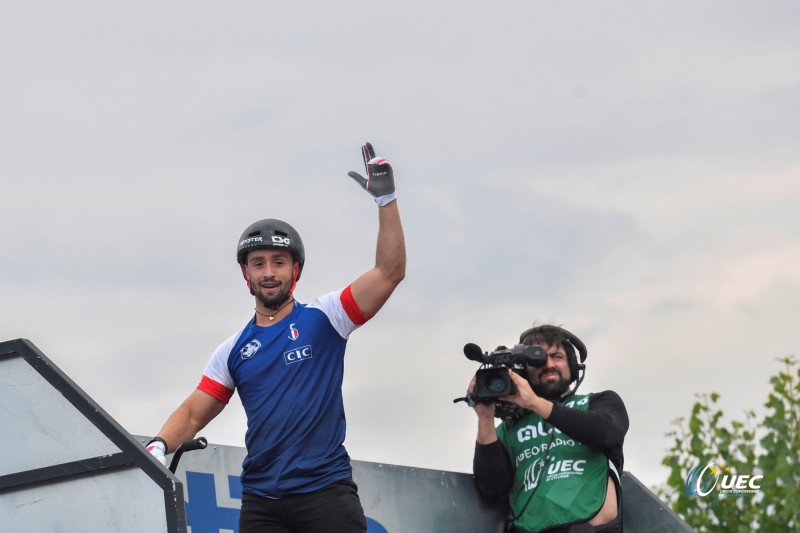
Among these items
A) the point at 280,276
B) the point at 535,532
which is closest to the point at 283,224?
the point at 280,276

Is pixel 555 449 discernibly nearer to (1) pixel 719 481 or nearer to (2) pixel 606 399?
(2) pixel 606 399

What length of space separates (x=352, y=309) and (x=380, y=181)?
25.2 inches

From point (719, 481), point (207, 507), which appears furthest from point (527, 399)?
point (719, 481)

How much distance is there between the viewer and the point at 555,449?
7.48m

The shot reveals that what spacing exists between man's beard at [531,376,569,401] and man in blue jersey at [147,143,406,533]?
5.82 feet

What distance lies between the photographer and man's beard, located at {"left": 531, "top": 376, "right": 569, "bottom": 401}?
25.0 ft

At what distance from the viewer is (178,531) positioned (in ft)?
15.7

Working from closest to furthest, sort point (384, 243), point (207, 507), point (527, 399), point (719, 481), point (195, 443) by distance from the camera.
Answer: point (195, 443) < point (384, 243) < point (207, 507) < point (527, 399) < point (719, 481)

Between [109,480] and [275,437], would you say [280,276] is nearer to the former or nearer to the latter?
[275,437]

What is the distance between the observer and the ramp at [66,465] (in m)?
4.88

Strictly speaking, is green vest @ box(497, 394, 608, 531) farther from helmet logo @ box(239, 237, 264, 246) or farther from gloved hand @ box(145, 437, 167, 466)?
gloved hand @ box(145, 437, 167, 466)

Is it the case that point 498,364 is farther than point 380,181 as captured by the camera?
Yes

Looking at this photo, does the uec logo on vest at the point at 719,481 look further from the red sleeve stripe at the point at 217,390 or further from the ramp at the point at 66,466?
the ramp at the point at 66,466

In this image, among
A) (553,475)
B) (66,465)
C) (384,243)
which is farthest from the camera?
(553,475)
